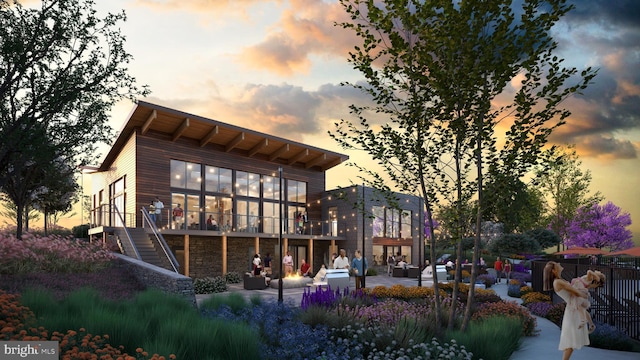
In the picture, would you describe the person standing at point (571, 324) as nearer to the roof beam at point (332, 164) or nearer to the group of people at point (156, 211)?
the group of people at point (156, 211)

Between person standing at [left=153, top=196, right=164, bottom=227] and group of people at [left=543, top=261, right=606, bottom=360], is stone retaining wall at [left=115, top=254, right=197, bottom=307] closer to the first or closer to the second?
person standing at [left=153, top=196, right=164, bottom=227]

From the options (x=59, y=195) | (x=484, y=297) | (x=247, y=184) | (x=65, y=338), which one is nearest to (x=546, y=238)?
(x=247, y=184)

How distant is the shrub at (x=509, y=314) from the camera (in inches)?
387

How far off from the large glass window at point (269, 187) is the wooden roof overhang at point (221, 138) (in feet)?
3.86

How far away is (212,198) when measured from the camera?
26078 millimetres

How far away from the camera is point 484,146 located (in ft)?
28.5

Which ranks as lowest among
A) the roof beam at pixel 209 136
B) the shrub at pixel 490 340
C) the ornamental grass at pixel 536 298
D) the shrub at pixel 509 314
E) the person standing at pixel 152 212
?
the ornamental grass at pixel 536 298

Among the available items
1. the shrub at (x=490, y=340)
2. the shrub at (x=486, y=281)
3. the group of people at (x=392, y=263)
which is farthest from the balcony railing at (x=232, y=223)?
the shrub at (x=490, y=340)

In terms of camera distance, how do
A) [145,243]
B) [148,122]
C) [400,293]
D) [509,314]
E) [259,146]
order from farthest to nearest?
[259,146], [148,122], [145,243], [400,293], [509,314]

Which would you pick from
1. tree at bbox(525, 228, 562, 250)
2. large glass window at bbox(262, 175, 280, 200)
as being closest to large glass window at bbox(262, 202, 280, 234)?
large glass window at bbox(262, 175, 280, 200)

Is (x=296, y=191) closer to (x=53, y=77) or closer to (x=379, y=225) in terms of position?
(x=379, y=225)

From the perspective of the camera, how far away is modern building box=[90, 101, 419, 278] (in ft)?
73.5

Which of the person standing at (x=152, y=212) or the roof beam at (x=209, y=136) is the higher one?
the roof beam at (x=209, y=136)

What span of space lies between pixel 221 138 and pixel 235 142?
2.62 feet
